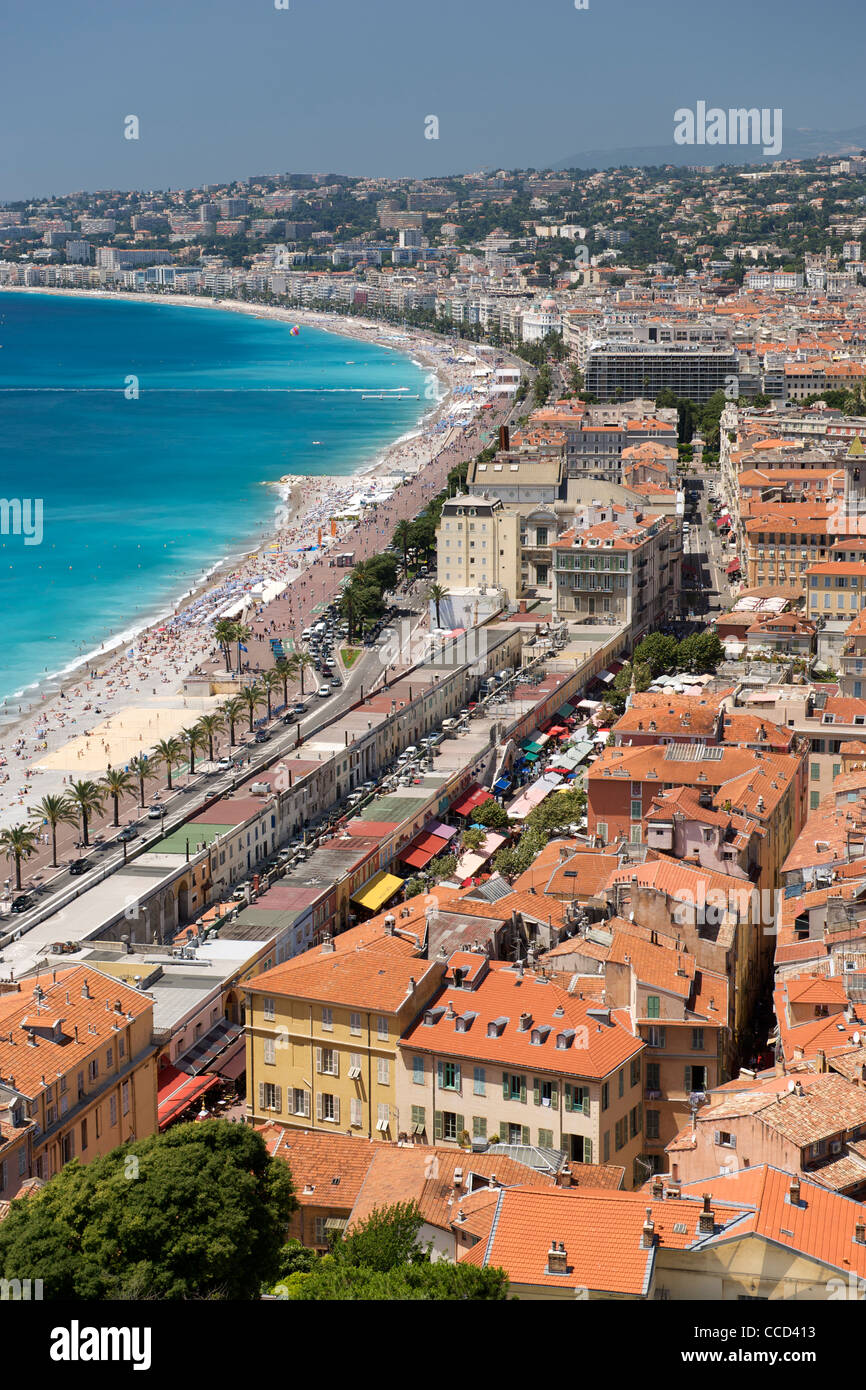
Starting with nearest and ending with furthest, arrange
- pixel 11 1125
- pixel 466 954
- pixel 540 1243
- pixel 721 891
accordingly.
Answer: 1. pixel 540 1243
2. pixel 11 1125
3. pixel 466 954
4. pixel 721 891

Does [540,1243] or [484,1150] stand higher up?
[540,1243]

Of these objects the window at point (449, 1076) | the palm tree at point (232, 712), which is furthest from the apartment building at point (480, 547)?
the window at point (449, 1076)

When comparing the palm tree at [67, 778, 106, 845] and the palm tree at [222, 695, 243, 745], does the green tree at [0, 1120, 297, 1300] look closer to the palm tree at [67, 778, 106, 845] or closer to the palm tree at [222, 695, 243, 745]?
the palm tree at [67, 778, 106, 845]

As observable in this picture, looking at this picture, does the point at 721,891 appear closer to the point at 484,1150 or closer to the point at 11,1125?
the point at 484,1150

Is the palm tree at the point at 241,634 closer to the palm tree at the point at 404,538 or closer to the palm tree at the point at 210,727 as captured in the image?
the palm tree at the point at 210,727

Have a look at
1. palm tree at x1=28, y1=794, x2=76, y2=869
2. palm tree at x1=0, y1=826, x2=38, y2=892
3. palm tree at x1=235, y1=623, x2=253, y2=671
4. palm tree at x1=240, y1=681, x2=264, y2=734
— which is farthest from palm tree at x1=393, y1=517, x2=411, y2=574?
palm tree at x1=0, y1=826, x2=38, y2=892

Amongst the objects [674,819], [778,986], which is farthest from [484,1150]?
[674,819]
